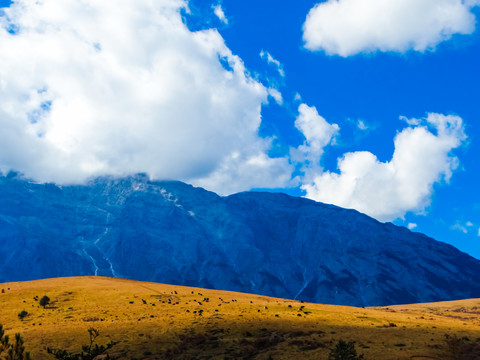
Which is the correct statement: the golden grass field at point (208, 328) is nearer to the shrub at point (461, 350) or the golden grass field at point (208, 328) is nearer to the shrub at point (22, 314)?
the shrub at point (22, 314)

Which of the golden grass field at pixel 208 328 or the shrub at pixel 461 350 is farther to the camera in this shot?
the golden grass field at pixel 208 328

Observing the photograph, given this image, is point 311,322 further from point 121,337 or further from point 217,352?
point 121,337

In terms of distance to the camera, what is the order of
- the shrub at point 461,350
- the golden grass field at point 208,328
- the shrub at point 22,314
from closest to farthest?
the shrub at point 461,350 → the golden grass field at point 208,328 → the shrub at point 22,314

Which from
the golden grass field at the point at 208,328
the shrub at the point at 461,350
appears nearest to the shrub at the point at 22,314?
the golden grass field at the point at 208,328

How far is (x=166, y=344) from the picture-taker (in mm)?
65938

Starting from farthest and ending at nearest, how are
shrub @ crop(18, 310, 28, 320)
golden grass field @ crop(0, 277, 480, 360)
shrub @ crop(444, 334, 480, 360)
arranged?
shrub @ crop(18, 310, 28, 320) → golden grass field @ crop(0, 277, 480, 360) → shrub @ crop(444, 334, 480, 360)

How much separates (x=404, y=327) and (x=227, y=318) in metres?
32.3

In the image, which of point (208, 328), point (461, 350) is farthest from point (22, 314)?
point (461, 350)

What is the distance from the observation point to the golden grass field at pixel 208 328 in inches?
2440

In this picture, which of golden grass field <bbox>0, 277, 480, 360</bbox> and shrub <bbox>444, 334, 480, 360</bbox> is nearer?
shrub <bbox>444, 334, 480, 360</bbox>

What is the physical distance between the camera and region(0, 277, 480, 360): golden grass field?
203ft

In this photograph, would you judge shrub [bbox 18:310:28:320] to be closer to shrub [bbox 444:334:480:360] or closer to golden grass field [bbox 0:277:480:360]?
golden grass field [bbox 0:277:480:360]

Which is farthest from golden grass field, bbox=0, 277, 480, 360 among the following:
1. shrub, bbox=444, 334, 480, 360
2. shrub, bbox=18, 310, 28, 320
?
shrub, bbox=444, 334, 480, 360

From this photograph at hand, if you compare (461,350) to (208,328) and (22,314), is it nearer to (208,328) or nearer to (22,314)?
(208,328)
